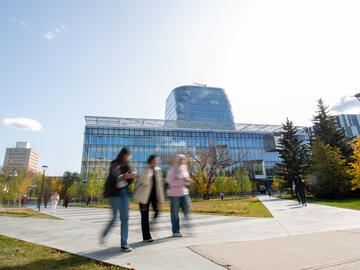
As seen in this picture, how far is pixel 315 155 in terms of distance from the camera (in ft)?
62.2

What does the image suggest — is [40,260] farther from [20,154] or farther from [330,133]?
[20,154]

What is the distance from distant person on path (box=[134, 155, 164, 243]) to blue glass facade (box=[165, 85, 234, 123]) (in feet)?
310

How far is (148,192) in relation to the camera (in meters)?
4.03

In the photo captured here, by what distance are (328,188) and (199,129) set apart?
40835 mm

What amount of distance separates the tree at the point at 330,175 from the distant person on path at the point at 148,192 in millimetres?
19253

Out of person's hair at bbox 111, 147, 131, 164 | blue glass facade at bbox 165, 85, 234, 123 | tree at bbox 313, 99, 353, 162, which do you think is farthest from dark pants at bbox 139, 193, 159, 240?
blue glass facade at bbox 165, 85, 234, 123

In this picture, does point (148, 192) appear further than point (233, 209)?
No

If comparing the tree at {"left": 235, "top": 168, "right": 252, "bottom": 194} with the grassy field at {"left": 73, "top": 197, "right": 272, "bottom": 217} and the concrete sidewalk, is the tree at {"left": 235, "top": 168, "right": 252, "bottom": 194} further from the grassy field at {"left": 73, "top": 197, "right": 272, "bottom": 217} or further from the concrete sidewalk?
the concrete sidewalk

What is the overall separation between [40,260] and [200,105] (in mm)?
102857

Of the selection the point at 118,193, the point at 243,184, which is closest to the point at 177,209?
the point at 118,193

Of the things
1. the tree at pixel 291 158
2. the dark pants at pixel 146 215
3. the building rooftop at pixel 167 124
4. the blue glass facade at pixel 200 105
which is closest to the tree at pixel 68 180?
the building rooftop at pixel 167 124

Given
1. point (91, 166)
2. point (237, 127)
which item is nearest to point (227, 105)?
point (237, 127)

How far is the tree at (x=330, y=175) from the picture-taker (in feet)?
56.7

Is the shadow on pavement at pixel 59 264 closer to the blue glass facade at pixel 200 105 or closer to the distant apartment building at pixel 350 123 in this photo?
the blue glass facade at pixel 200 105
